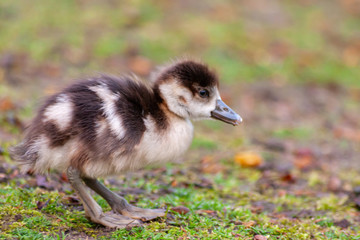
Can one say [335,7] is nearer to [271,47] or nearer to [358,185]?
[271,47]

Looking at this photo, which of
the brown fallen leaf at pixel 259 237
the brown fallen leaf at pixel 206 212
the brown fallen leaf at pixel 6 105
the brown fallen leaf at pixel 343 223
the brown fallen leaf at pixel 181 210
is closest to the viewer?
the brown fallen leaf at pixel 259 237

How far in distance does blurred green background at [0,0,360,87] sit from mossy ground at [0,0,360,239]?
0.11 ft

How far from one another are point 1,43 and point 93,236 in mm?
6502

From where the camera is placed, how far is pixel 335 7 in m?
13.5

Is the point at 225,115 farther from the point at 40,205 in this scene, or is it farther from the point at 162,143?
the point at 40,205

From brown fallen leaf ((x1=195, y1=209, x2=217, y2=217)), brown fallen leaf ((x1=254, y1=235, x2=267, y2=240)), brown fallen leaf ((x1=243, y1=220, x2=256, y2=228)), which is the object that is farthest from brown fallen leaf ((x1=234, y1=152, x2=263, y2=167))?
brown fallen leaf ((x1=254, y1=235, x2=267, y2=240))

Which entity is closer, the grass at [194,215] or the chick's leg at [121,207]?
the grass at [194,215]

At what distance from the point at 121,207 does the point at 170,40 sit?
21.7ft

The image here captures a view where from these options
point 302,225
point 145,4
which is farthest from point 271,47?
point 302,225

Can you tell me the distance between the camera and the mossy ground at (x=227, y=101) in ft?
14.2

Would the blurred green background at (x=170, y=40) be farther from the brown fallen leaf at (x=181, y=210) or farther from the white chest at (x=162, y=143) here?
the white chest at (x=162, y=143)

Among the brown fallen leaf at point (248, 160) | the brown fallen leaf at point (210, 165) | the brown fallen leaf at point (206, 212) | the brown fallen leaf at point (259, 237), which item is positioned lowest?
the brown fallen leaf at point (206, 212)

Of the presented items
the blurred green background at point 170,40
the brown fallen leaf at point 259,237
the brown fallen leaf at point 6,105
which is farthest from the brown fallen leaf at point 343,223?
the blurred green background at point 170,40

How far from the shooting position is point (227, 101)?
8.95m
